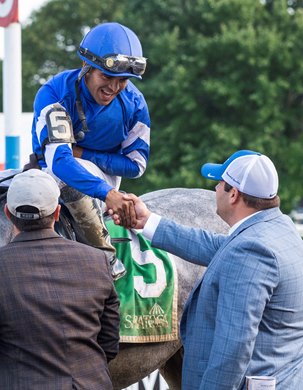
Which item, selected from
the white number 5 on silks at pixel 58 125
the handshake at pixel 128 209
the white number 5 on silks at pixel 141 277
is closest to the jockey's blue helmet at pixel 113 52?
the white number 5 on silks at pixel 58 125

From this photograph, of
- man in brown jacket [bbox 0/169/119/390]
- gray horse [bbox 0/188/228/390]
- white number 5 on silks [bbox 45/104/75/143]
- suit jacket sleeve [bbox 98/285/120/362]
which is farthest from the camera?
gray horse [bbox 0/188/228/390]

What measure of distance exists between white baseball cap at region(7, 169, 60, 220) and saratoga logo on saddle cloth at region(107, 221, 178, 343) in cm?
185

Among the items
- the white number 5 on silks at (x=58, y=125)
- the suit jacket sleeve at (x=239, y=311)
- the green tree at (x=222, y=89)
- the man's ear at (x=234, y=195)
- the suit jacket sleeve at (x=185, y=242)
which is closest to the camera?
the suit jacket sleeve at (x=239, y=311)

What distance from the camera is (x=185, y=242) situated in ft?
16.7

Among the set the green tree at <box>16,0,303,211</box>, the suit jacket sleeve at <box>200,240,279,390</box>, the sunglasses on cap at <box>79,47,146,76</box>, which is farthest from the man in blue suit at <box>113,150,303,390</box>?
the green tree at <box>16,0,303,211</box>

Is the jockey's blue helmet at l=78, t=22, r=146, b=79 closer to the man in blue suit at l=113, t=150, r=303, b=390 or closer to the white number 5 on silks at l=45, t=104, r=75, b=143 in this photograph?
the white number 5 on silks at l=45, t=104, r=75, b=143

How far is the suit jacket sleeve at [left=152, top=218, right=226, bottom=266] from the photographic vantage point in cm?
507

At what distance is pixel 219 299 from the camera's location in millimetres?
4238

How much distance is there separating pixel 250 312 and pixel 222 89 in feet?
88.8

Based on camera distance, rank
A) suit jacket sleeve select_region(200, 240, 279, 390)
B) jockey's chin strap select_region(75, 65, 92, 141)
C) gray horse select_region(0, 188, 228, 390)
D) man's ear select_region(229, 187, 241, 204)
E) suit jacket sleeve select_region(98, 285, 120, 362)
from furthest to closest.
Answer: gray horse select_region(0, 188, 228, 390) → jockey's chin strap select_region(75, 65, 92, 141) → man's ear select_region(229, 187, 241, 204) → suit jacket sleeve select_region(98, 285, 120, 362) → suit jacket sleeve select_region(200, 240, 279, 390)

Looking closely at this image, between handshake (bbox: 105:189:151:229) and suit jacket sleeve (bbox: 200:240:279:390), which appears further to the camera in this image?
handshake (bbox: 105:189:151:229)

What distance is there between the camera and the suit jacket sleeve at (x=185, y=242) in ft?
16.6

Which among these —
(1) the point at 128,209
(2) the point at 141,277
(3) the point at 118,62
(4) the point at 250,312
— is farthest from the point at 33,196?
(2) the point at 141,277

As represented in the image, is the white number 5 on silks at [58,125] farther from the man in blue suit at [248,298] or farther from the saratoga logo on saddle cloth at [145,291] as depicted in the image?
the man in blue suit at [248,298]
